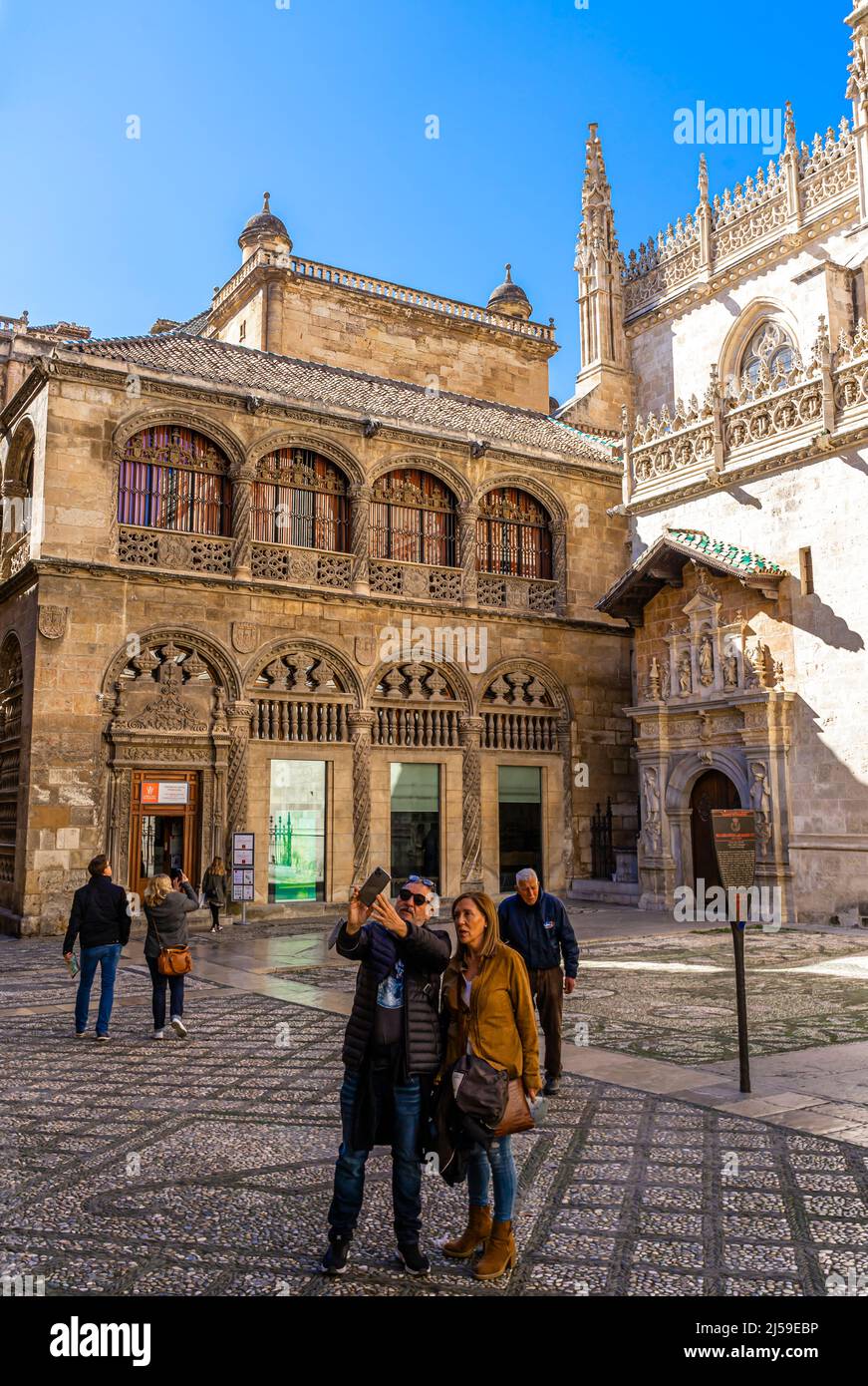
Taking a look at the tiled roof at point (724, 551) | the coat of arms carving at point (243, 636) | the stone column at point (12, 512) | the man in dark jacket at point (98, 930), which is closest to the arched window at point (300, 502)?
the coat of arms carving at point (243, 636)

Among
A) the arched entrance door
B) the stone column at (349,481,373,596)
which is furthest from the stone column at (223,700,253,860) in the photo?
the arched entrance door

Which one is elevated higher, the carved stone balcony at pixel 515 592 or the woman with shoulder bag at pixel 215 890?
the carved stone balcony at pixel 515 592

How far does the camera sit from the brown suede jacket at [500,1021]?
14.5ft

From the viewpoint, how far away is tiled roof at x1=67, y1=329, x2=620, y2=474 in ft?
71.2

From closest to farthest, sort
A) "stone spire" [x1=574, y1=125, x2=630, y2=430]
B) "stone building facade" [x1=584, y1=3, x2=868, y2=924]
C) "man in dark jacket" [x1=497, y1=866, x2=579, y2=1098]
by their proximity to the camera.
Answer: "man in dark jacket" [x1=497, y1=866, x2=579, y2=1098], "stone building facade" [x1=584, y1=3, x2=868, y2=924], "stone spire" [x1=574, y1=125, x2=630, y2=430]

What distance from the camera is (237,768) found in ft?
67.5

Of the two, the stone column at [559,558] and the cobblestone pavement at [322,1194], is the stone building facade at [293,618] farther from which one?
the cobblestone pavement at [322,1194]

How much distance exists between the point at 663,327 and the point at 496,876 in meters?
17.1

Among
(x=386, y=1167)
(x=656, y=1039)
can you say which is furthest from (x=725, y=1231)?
(x=656, y=1039)

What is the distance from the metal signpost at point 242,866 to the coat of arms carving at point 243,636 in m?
3.77

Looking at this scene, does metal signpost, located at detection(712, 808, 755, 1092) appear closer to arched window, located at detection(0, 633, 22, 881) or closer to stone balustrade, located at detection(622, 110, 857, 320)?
arched window, located at detection(0, 633, 22, 881)

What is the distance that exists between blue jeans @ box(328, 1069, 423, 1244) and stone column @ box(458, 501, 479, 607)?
20255 millimetres

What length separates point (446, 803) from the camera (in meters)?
23.5
